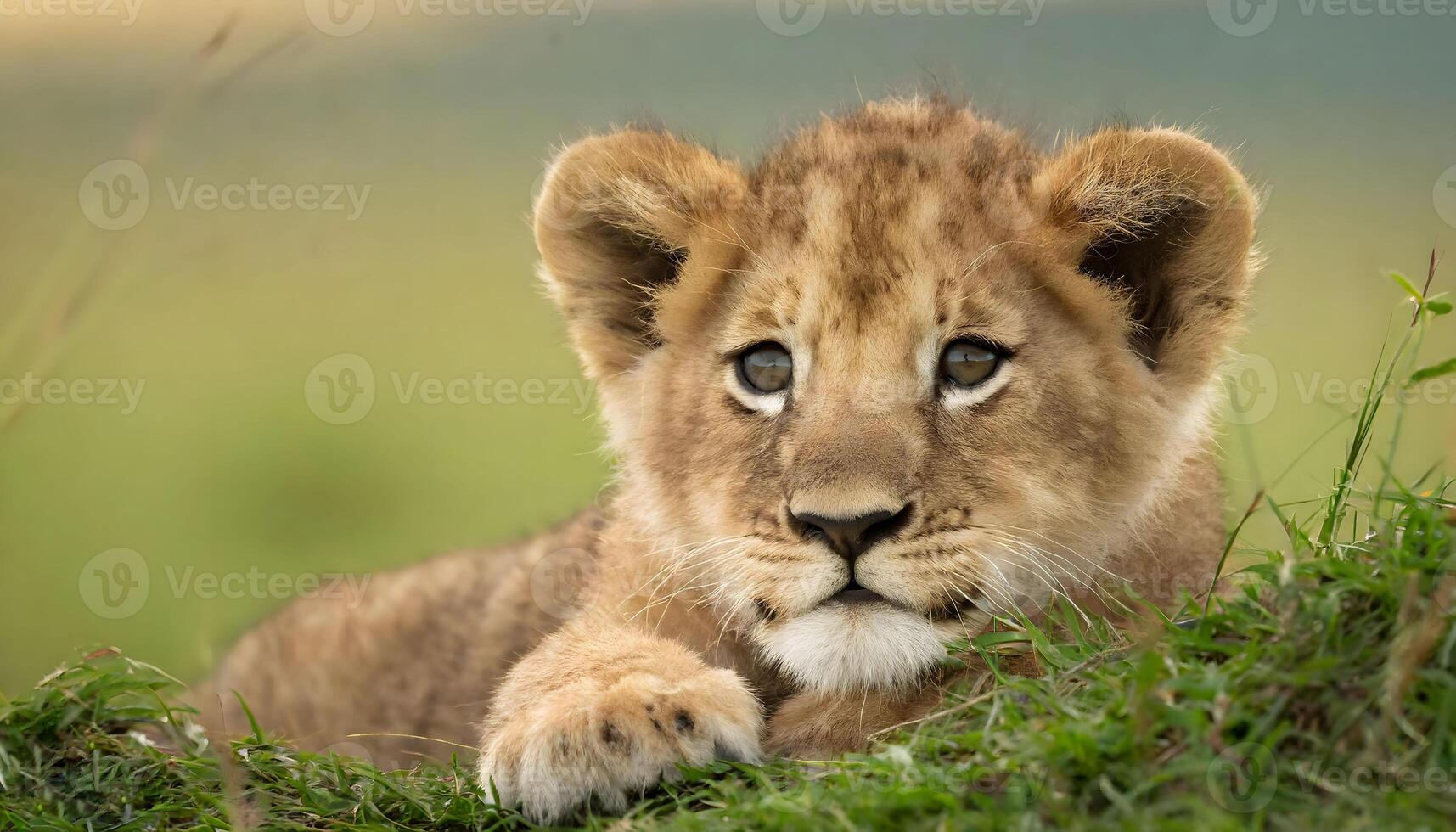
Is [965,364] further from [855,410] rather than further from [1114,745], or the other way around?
[1114,745]

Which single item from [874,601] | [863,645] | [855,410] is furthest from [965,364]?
[863,645]

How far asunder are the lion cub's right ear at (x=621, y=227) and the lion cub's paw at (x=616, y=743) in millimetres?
1783

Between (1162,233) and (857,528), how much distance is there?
178cm

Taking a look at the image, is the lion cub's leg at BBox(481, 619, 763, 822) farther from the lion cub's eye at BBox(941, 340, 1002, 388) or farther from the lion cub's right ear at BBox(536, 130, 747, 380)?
the lion cub's right ear at BBox(536, 130, 747, 380)

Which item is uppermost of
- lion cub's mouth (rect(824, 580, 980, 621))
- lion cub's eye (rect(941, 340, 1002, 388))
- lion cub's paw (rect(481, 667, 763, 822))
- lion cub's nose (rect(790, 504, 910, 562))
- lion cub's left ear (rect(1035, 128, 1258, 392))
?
lion cub's left ear (rect(1035, 128, 1258, 392))

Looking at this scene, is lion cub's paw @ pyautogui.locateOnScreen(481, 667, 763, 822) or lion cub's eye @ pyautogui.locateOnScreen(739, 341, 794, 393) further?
lion cub's eye @ pyautogui.locateOnScreen(739, 341, 794, 393)

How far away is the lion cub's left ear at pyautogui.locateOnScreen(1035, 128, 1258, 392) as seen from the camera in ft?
14.8

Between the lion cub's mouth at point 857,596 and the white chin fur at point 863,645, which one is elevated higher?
the lion cub's mouth at point 857,596

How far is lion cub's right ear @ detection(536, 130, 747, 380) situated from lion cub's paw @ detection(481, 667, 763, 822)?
1.78 metres

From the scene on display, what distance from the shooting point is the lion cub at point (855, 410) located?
153 inches

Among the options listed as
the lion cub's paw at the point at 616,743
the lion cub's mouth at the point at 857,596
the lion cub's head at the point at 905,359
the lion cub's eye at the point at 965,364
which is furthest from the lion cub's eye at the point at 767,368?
the lion cub's paw at the point at 616,743

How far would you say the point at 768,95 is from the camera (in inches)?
704

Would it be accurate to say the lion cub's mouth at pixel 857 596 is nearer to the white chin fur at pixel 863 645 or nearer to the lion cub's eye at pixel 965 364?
the white chin fur at pixel 863 645

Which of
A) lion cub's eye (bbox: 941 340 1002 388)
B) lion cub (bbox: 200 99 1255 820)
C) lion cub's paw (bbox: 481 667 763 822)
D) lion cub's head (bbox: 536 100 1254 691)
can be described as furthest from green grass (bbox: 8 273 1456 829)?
lion cub's eye (bbox: 941 340 1002 388)
